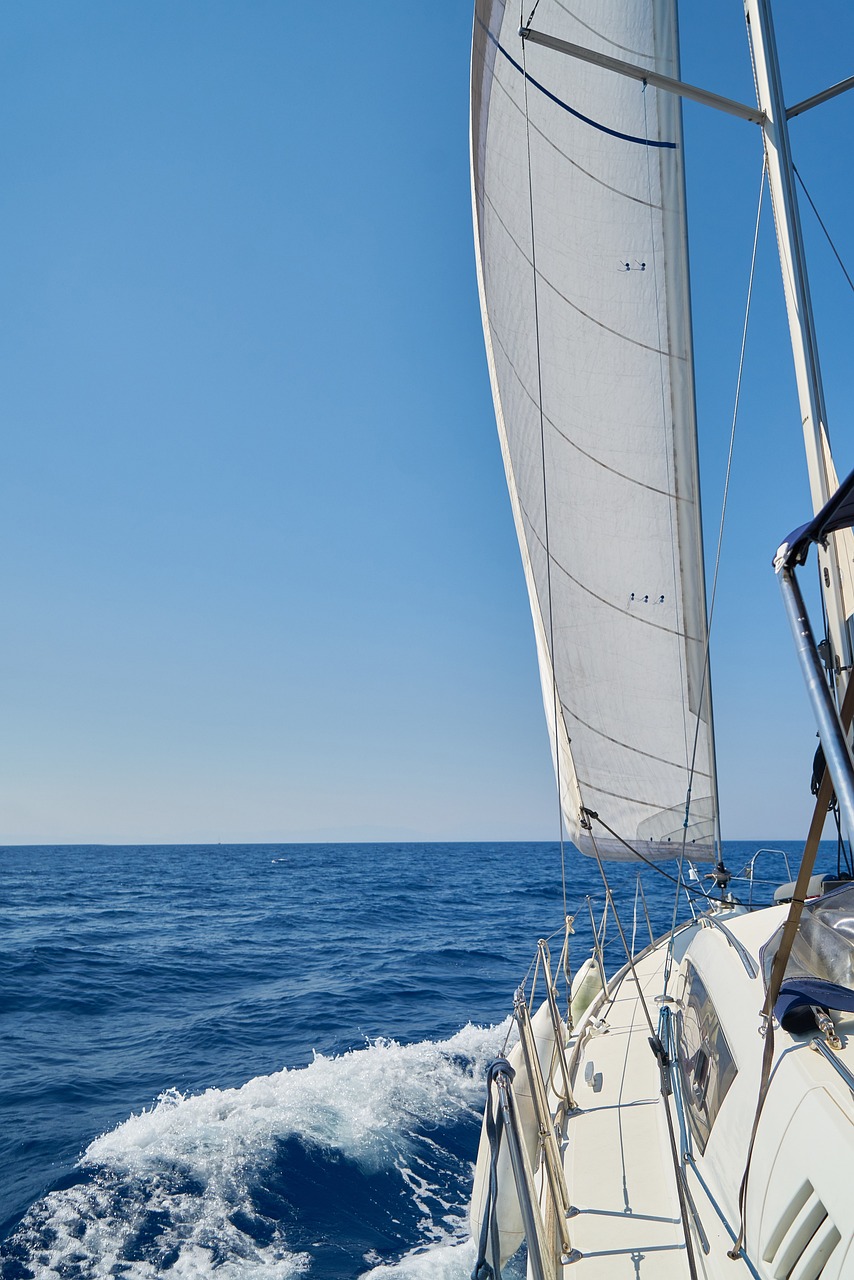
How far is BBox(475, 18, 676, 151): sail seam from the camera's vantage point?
6.09m

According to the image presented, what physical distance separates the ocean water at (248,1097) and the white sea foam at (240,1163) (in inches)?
0.8

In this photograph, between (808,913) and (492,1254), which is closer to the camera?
(492,1254)

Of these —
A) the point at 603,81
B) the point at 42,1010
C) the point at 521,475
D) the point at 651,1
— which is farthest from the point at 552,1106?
the point at 42,1010

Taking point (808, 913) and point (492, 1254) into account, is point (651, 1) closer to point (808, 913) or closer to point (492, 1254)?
point (808, 913)

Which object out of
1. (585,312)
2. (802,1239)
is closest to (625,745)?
(585,312)

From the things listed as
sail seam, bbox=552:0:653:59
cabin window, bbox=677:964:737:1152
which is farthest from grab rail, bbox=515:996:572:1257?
sail seam, bbox=552:0:653:59

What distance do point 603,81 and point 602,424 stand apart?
2.86 m

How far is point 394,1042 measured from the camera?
9211 millimetres

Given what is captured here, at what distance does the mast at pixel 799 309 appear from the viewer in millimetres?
3553

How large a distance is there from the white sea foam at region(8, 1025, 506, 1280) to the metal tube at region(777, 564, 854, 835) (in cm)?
481

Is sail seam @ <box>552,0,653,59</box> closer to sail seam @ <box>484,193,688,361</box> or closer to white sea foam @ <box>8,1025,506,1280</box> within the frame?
sail seam @ <box>484,193,688,361</box>

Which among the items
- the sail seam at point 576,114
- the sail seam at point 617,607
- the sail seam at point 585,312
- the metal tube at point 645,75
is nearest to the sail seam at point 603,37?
the sail seam at point 576,114

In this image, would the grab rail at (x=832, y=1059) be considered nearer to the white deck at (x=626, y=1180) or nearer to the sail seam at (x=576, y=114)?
the white deck at (x=626, y=1180)

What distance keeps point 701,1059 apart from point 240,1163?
4.64 meters
